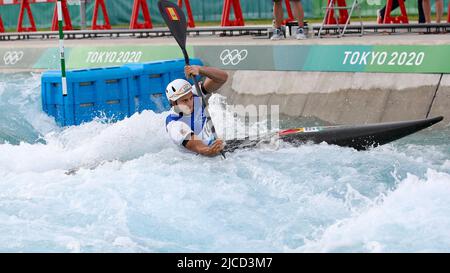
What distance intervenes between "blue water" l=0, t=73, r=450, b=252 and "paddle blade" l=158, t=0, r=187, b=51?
1.02m

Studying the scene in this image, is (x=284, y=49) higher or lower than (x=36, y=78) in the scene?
higher

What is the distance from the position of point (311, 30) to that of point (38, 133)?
5943 millimetres

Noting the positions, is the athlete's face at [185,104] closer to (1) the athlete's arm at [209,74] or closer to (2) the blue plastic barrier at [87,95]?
(1) the athlete's arm at [209,74]

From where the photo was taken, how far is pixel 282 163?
10.3 meters

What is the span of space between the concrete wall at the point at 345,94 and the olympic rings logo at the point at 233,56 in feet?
0.89

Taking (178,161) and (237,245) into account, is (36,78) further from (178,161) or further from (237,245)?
(237,245)

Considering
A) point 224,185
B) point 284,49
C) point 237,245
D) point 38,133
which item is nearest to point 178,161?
point 224,185

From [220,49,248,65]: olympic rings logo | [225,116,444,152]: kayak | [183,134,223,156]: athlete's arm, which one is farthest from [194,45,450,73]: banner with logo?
[183,134,223,156]: athlete's arm

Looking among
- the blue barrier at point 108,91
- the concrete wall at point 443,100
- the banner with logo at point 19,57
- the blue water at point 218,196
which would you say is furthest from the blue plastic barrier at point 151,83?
the banner with logo at point 19,57

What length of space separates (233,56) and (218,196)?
6.64 meters

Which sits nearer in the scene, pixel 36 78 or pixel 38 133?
pixel 38 133

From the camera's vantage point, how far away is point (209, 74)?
1056 cm

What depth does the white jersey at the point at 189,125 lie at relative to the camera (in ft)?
33.4

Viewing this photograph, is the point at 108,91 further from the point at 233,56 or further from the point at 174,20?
the point at 233,56
